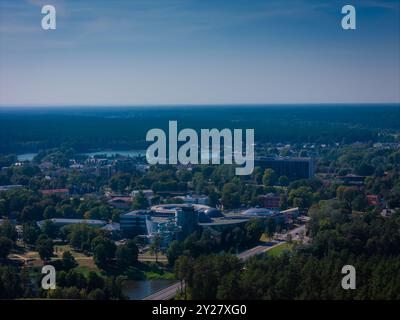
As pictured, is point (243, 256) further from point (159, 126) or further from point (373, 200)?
point (159, 126)

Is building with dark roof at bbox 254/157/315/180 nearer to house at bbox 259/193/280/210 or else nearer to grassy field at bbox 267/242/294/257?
house at bbox 259/193/280/210

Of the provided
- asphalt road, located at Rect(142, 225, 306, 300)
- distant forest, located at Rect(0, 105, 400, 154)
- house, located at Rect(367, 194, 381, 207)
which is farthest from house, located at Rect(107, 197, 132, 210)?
house, located at Rect(367, 194, 381, 207)

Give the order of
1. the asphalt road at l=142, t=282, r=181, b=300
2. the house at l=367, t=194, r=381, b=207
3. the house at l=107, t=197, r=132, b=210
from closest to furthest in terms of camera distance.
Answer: the asphalt road at l=142, t=282, r=181, b=300, the house at l=367, t=194, r=381, b=207, the house at l=107, t=197, r=132, b=210

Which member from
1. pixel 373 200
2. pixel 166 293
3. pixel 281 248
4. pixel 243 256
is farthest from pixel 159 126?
pixel 166 293

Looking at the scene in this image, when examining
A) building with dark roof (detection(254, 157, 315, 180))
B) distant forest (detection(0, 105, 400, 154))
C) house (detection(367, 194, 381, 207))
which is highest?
distant forest (detection(0, 105, 400, 154))

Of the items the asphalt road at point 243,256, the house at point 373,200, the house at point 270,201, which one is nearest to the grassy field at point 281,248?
the asphalt road at point 243,256

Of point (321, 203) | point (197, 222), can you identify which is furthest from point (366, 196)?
point (197, 222)

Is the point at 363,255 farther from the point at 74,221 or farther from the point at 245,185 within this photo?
the point at 245,185

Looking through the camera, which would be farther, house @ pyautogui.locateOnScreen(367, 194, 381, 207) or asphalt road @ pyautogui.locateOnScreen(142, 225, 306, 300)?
house @ pyautogui.locateOnScreen(367, 194, 381, 207)
